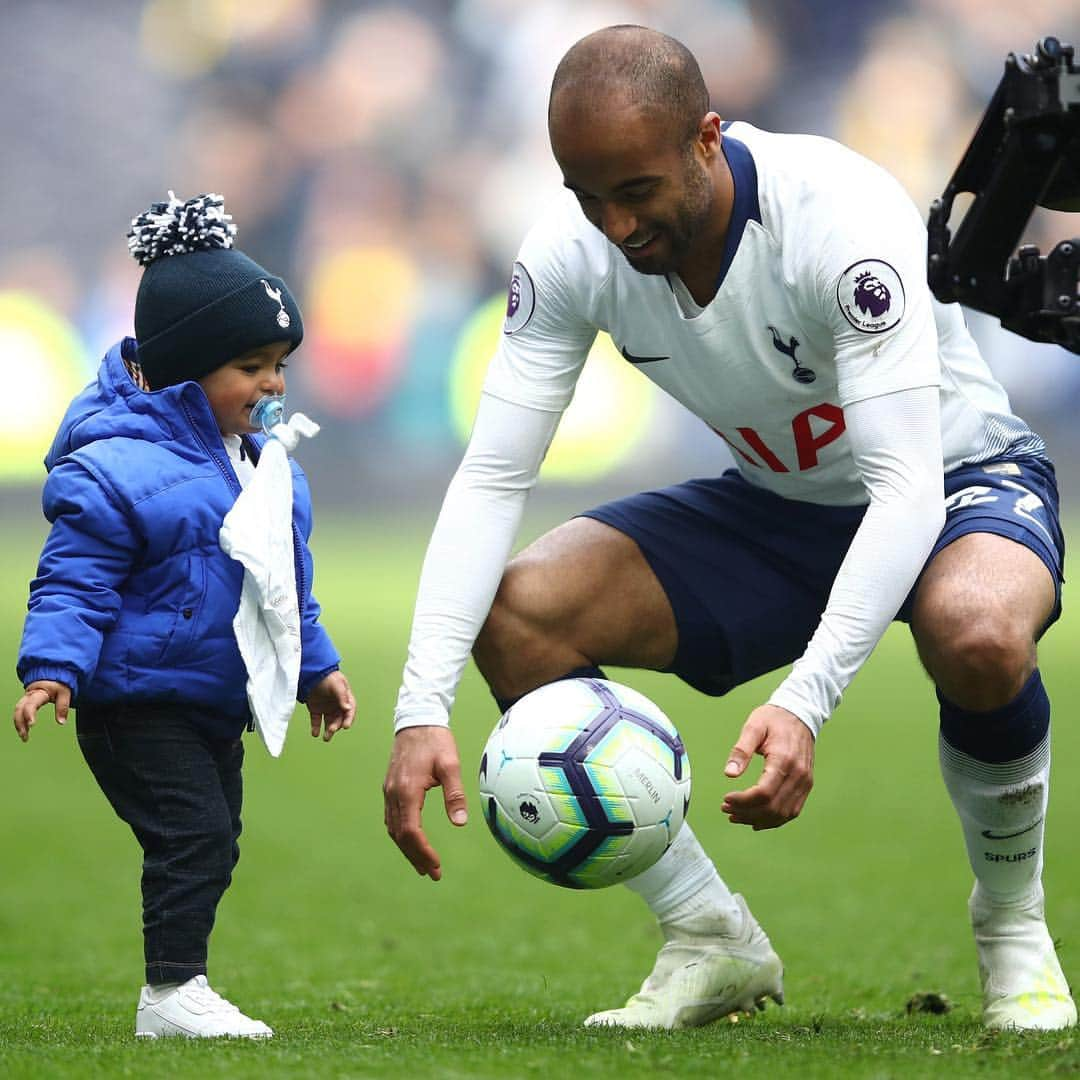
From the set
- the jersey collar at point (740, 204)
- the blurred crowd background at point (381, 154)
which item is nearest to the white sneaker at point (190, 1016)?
the jersey collar at point (740, 204)

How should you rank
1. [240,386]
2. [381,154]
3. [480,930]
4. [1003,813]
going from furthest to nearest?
[381,154] < [480,930] < [240,386] < [1003,813]

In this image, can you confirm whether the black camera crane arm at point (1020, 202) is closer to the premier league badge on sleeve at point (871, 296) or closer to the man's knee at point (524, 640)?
the premier league badge on sleeve at point (871, 296)

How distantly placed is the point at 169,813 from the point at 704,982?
1157 mm

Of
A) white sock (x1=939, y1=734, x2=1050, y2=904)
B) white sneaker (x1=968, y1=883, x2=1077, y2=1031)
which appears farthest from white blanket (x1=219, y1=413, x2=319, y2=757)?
white sneaker (x1=968, y1=883, x2=1077, y2=1031)

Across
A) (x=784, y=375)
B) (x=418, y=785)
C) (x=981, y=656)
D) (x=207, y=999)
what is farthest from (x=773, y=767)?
(x=207, y=999)

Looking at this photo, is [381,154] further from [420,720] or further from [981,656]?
[981,656]

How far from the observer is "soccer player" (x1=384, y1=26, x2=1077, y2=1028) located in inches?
134

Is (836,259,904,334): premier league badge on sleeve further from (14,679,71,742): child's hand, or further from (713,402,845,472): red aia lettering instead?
(14,679,71,742): child's hand

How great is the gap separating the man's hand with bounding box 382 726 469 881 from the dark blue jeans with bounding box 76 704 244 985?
37 cm

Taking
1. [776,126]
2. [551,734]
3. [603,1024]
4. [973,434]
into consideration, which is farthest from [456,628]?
[776,126]

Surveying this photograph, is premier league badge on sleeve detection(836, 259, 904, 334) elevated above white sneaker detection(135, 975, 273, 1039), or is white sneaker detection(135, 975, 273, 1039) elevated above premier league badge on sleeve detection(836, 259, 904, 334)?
premier league badge on sleeve detection(836, 259, 904, 334)

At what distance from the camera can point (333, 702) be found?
394 cm

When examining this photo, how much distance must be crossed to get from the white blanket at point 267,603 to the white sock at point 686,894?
0.86 metres

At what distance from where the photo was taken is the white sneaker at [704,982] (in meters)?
3.74
